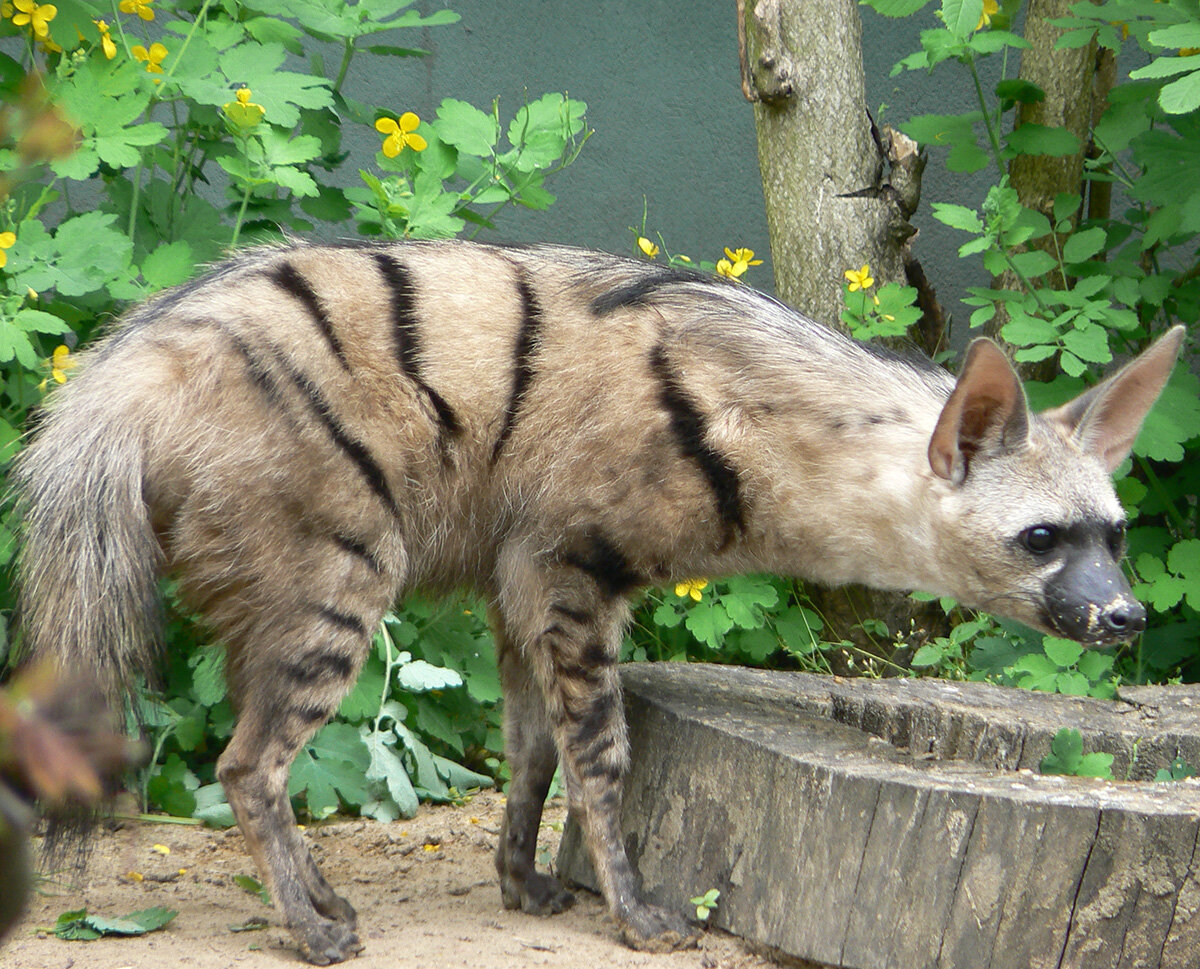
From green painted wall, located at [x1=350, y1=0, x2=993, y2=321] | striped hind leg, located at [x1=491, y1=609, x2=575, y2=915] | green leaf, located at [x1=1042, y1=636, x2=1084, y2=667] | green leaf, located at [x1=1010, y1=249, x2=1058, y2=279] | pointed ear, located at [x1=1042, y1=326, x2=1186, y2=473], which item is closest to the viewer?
pointed ear, located at [x1=1042, y1=326, x2=1186, y2=473]

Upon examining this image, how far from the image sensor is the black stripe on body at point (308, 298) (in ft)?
9.01

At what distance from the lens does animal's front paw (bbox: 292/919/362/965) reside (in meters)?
2.61

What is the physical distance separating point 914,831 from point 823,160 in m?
2.74

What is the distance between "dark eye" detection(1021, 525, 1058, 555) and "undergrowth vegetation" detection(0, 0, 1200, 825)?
73 centimetres

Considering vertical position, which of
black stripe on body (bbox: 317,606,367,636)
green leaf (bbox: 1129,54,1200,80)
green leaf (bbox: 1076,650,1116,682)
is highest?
green leaf (bbox: 1129,54,1200,80)

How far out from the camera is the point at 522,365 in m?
2.90

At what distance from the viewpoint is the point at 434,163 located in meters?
3.88

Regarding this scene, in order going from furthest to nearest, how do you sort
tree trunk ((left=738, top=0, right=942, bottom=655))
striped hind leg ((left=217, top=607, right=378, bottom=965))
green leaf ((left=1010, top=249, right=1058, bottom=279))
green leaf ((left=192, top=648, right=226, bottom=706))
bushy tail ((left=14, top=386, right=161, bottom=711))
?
tree trunk ((left=738, top=0, right=942, bottom=655)), green leaf ((left=1010, top=249, right=1058, bottom=279)), green leaf ((left=192, top=648, right=226, bottom=706)), striped hind leg ((left=217, top=607, right=378, bottom=965)), bushy tail ((left=14, top=386, right=161, bottom=711))

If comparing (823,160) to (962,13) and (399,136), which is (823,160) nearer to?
(962,13)

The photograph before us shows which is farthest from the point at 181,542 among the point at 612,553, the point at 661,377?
the point at 661,377

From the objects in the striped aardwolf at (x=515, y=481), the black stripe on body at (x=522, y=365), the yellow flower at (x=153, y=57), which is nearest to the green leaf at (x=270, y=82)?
the yellow flower at (x=153, y=57)

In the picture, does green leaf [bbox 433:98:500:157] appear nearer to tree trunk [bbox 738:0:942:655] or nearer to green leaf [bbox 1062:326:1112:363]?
tree trunk [bbox 738:0:942:655]

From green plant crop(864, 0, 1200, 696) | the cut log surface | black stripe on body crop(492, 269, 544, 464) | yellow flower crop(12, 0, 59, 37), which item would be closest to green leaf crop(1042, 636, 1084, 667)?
green plant crop(864, 0, 1200, 696)

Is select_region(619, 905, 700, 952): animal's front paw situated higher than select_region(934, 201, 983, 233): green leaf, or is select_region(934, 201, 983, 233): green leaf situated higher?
select_region(934, 201, 983, 233): green leaf
